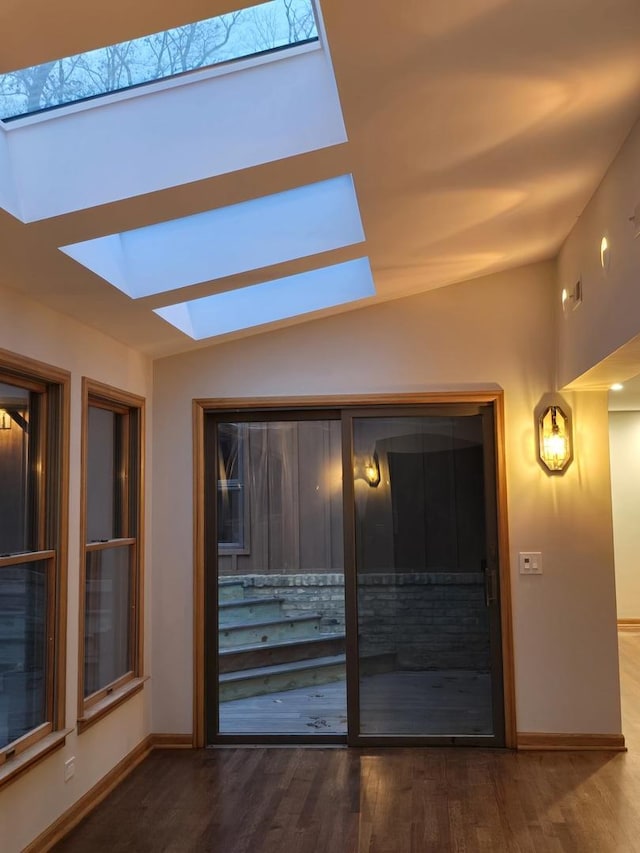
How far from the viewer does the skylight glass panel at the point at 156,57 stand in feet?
8.02

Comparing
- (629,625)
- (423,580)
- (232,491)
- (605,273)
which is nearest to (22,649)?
(232,491)

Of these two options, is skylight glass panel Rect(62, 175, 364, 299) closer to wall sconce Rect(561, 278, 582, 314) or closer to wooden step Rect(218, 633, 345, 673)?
wall sconce Rect(561, 278, 582, 314)

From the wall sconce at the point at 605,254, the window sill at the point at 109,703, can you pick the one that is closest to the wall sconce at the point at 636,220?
the wall sconce at the point at 605,254

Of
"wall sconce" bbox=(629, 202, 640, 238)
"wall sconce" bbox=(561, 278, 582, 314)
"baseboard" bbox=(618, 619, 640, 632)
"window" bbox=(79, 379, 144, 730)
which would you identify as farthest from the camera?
"baseboard" bbox=(618, 619, 640, 632)

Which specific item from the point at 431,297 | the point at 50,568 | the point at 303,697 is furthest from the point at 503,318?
the point at 50,568

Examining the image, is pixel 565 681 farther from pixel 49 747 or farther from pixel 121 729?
pixel 49 747

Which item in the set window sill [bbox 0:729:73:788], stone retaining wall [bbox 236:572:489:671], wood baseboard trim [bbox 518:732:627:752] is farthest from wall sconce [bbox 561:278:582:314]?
window sill [bbox 0:729:73:788]

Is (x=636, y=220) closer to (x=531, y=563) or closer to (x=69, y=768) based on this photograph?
(x=531, y=563)

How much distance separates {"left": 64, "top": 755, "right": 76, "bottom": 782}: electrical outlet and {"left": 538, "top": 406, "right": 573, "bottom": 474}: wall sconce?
3.07m

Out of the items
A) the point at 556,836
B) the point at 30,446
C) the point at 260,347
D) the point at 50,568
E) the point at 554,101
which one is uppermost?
the point at 554,101

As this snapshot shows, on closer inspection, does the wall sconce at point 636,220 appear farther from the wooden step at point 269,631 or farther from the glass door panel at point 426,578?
the wooden step at point 269,631

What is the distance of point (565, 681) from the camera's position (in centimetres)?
484

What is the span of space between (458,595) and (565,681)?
790 millimetres

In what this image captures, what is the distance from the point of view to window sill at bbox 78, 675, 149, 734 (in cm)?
397
